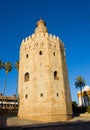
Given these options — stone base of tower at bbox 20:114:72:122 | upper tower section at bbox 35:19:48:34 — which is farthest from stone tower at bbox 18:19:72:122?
upper tower section at bbox 35:19:48:34

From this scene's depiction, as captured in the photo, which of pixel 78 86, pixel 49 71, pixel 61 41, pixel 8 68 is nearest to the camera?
pixel 49 71

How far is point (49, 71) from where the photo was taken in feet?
91.0

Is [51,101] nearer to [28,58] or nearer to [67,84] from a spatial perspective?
[67,84]

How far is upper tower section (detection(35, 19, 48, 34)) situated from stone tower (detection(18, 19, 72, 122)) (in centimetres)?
98

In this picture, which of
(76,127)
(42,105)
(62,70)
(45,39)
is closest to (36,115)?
(42,105)

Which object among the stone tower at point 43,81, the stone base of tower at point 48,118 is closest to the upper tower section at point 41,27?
the stone tower at point 43,81

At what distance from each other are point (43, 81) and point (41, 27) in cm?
1239

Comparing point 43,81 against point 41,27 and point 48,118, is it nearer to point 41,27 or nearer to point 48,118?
point 48,118

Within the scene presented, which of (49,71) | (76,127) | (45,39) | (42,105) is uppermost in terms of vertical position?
(45,39)

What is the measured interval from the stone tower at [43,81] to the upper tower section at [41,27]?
38.7 inches

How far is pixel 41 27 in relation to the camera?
33469 mm

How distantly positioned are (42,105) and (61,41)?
566 inches

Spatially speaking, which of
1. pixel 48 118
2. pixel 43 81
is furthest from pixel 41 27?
pixel 48 118

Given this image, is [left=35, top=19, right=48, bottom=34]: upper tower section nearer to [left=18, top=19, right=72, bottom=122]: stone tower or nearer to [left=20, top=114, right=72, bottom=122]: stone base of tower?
[left=18, top=19, right=72, bottom=122]: stone tower
